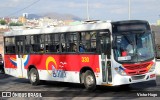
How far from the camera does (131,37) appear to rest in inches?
631

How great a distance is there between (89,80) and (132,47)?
240 cm

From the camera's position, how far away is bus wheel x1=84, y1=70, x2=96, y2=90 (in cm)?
1678

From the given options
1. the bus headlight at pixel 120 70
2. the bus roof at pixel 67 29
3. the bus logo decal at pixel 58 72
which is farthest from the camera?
the bus logo decal at pixel 58 72

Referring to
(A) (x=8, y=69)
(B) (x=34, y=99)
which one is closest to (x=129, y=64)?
(B) (x=34, y=99)

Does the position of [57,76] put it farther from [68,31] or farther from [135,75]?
[135,75]

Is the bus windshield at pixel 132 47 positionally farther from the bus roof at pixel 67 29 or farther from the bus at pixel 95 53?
the bus roof at pixel 67 29

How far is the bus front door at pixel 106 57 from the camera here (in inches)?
622

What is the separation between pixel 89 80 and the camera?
1698 cm

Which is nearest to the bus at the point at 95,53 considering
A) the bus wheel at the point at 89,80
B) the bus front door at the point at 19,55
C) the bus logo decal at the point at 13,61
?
the bus wheel at the point at 89,80

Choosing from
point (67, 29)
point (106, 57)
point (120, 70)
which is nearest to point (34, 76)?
point (67, 29)

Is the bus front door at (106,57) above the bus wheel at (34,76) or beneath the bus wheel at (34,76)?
above

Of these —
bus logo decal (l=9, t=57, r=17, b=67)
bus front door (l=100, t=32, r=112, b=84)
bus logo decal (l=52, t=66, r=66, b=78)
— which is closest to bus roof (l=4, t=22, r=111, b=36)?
bus front door (l=100, t=32, r=112, b=84)

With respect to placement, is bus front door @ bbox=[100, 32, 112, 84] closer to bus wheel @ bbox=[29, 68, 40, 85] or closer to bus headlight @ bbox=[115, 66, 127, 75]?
bus headlight @ bbox=[115, 66, 127, 75]

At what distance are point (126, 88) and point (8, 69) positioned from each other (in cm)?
911
